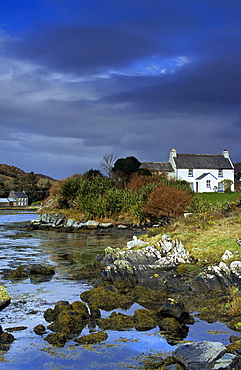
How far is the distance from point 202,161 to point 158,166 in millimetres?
7437

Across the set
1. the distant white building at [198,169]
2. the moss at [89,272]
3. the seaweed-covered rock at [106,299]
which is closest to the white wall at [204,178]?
Result: the distant white building at [198,169]

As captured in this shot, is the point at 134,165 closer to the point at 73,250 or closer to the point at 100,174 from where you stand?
the point at 100,174

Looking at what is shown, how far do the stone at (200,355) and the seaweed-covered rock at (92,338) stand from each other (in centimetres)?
203

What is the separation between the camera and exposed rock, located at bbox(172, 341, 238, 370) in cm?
646

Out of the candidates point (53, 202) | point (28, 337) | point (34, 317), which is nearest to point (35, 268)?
point (34, 317)

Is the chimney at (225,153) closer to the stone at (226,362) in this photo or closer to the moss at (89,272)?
the moss at (89,272)

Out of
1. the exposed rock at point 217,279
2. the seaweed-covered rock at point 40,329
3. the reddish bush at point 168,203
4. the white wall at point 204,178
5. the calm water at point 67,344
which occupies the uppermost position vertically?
the white wall at point 204,178

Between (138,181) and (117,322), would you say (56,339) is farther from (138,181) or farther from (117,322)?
(138,181)

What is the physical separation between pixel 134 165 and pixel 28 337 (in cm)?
4399

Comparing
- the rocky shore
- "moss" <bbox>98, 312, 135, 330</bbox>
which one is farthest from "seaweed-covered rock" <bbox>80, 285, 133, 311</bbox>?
the rocky shore

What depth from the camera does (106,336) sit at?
8.67 metres

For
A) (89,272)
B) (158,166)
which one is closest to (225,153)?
(158,166)

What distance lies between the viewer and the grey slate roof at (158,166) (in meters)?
65.6

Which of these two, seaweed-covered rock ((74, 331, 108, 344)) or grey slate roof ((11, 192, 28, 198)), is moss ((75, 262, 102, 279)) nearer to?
seaweed-covered rock ((74, 331, 108, 344))
